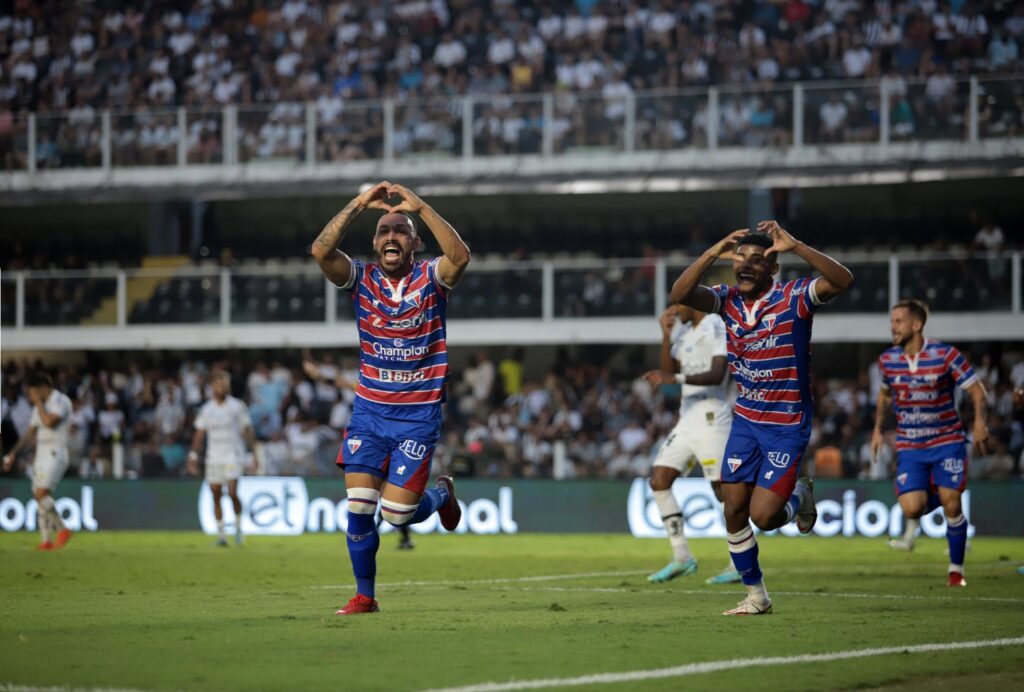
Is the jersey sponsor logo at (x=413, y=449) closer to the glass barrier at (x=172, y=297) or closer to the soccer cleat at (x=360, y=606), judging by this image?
the soccer cleat at (x=360, y=606)

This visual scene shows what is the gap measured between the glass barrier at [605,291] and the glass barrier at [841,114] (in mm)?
4124

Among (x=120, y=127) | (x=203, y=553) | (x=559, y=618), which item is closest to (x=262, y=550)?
(x=203, y=553)

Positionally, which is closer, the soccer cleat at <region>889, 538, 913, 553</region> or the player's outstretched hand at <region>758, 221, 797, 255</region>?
the player's outstretched hand at <region>758, 221, 797, 255</region>

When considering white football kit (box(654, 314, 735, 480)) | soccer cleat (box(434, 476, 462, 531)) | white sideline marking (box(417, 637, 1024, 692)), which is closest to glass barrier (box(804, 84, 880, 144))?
white football kit (box(654, 314, 735, 480))

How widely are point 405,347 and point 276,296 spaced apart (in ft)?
75.3

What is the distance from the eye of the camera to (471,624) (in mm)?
10234

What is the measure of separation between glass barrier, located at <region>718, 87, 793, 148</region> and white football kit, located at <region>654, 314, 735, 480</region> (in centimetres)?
1646

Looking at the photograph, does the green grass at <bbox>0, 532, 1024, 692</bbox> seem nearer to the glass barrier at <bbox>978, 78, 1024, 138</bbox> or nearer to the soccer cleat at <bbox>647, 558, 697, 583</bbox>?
the soccer cleat at <bbox>647, 558, 697, 583</bbox>

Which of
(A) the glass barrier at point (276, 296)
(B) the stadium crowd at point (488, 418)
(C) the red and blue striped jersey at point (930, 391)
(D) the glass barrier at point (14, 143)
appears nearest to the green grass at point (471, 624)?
(C) the red and blue striped jersey at point (930, 391)

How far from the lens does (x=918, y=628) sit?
1023 centimetres

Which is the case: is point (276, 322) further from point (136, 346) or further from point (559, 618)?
point (559, 618)

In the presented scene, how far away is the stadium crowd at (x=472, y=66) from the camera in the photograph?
31422 millimetres

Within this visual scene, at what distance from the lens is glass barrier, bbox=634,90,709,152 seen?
3155 centimetres

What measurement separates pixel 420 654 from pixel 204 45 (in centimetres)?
3086
